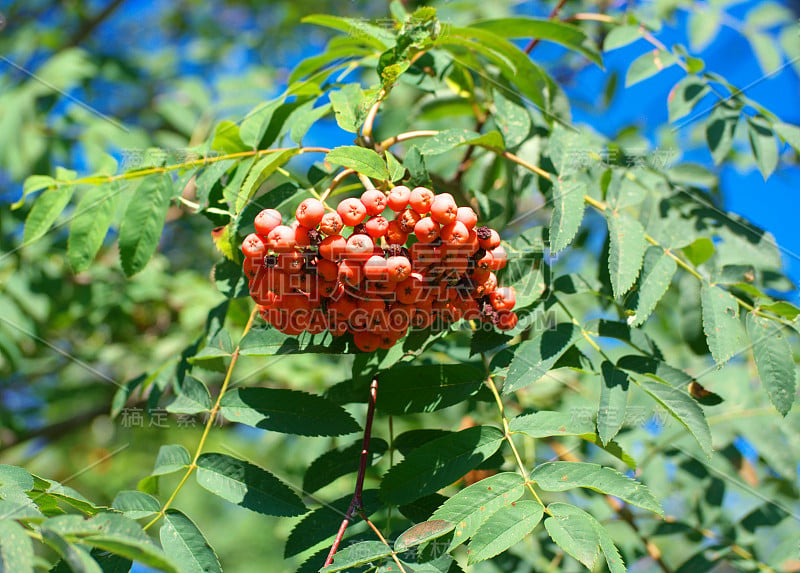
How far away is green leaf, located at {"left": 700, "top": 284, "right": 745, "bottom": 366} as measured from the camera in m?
1.59

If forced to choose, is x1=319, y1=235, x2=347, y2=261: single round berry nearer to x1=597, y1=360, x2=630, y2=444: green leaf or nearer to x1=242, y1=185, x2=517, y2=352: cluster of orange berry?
x1=242, y1=185, x2=517, y2=352: cluster of orange berry

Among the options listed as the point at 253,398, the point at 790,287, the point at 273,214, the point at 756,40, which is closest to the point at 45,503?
the point at 253,398

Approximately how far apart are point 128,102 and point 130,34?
205cm

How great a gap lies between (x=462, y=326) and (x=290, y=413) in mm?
535

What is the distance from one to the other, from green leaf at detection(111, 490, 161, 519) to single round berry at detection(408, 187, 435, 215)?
3.17 ft

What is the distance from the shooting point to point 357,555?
52.7 inches

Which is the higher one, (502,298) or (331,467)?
(502,298)

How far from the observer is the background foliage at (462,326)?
1.49m

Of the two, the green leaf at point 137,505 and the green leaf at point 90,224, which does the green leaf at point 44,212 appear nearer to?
the green leaf at point 90,224

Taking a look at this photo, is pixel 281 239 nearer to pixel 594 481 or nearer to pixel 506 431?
pixel 506 431

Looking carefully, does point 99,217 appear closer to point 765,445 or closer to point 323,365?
point 323,365

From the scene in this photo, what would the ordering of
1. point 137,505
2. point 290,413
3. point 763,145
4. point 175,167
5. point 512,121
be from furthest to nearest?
1. point 763,145
2. point 512,121
3. point 175,167
4. point 290,413
5. point 137,505

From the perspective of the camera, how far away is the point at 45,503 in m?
1.44

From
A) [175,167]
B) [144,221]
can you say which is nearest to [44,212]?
[144,221]
